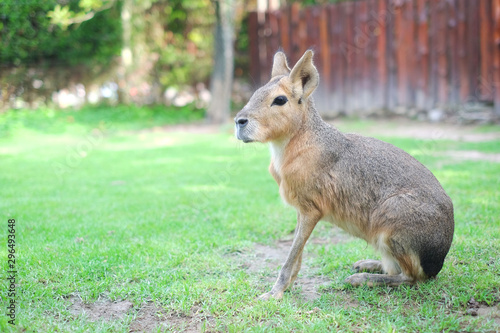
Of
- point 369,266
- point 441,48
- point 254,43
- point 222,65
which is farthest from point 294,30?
point 369,266

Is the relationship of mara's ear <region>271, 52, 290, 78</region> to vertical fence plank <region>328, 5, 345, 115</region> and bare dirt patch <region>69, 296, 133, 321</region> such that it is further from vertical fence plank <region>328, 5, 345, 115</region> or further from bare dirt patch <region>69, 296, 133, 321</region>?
vertical fence plank <region>328, 5, 345, 115</region>

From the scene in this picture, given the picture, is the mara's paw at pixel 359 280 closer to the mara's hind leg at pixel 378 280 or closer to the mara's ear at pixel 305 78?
the mara's hind leg at pixel 378 280

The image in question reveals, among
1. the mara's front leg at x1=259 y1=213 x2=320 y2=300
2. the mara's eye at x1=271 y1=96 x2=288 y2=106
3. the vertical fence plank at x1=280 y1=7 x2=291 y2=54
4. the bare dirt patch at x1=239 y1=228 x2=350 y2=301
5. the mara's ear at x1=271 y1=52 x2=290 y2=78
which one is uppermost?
the vertical fence plank at x1=280 y1=7 x2=291 y2=54

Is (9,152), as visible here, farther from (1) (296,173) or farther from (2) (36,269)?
(1) (296,173)

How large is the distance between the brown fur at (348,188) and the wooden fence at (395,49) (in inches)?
256

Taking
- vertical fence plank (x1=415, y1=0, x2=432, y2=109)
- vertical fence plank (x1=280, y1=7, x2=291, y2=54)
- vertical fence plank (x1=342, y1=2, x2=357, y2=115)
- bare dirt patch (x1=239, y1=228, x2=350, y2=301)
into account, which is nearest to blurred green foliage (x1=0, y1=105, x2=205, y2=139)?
vertical fence plank (x1=280, y1=7, x2=291, y2=54)

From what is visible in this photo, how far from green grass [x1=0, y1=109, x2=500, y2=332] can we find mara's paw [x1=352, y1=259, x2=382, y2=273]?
0.12 metres

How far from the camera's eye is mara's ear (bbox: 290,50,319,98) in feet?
10.8

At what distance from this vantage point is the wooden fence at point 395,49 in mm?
10320

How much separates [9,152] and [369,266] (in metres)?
7.75

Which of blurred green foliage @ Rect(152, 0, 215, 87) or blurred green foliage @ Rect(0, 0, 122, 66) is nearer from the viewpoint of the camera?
blurred green foliage @ Rect(0, 0, 122, 66)

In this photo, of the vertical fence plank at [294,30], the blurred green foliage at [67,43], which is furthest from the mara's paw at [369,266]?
the blurred green foliage at [67,43]

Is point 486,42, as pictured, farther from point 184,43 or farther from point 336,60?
point 184,43

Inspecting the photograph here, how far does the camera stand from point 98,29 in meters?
16.2
